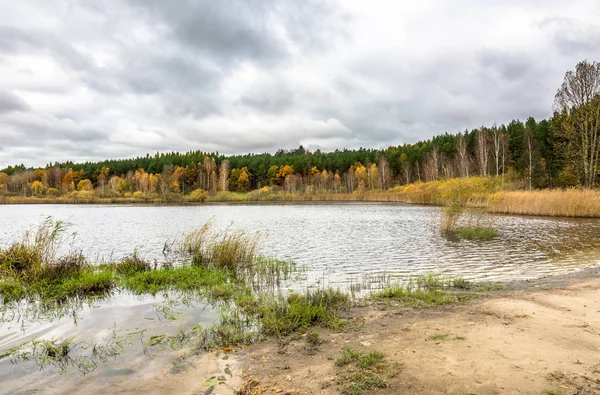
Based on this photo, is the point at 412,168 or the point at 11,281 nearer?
the point at 11,281

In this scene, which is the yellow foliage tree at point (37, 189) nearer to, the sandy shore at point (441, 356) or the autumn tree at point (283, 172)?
the autumn tree at point (283, 172)

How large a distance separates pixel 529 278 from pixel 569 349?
7.22 metres

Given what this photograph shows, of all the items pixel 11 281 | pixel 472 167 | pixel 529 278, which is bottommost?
pixel 529 278

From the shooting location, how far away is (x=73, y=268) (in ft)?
38.0

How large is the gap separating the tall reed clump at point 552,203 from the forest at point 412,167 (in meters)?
7.68

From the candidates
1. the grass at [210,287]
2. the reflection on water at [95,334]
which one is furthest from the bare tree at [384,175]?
the reflection on water at [95,334]

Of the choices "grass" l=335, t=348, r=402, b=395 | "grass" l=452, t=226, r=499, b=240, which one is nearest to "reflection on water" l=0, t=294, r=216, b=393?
"grass" l=335, t=348, r=402, b=395

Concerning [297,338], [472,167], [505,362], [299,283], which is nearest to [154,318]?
[297,338]

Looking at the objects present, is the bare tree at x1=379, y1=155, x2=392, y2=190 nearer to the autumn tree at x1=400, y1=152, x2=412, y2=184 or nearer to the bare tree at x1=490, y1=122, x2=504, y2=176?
the autumn tree at x1=400, y1=152, x2=412, y2=184

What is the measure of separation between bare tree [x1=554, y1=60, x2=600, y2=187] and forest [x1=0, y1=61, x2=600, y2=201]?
81 mm

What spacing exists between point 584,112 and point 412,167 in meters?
74.3

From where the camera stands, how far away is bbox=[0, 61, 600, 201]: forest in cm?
3731

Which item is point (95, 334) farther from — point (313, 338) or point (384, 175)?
point (384, 175)

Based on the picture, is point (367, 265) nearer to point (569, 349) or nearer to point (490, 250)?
point (490, 250)
